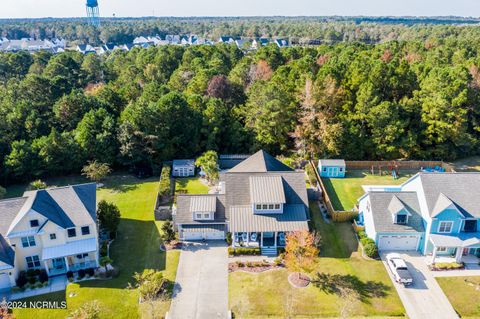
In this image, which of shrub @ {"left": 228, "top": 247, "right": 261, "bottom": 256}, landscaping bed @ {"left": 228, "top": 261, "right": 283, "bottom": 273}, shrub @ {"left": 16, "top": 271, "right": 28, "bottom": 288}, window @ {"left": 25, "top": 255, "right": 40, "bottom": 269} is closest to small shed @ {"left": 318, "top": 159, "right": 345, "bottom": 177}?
shrub @ {"left": 228, "top": 247, "right": 261, "bottom": 256}

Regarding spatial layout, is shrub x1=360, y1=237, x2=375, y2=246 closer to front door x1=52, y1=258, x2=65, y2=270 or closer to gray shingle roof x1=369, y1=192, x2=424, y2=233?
gray shingle roof x1=369, y1=192, x2=424, y2=233

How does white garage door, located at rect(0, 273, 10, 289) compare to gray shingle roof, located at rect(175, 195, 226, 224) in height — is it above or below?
below

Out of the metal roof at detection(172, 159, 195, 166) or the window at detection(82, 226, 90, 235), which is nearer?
the window at detection(82, 226, 90, 235)

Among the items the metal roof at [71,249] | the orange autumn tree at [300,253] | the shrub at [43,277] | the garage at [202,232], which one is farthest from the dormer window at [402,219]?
the shrub at [43,277]

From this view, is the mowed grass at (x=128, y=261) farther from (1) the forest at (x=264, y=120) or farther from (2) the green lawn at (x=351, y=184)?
(2) the green lawn at (x=351, y=184)

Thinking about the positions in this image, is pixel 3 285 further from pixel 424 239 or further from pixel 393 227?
pixel 424 239

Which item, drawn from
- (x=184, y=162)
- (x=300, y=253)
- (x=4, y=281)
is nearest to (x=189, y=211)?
(x=300, y=253)

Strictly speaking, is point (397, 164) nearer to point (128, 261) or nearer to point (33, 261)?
point (128, 261)

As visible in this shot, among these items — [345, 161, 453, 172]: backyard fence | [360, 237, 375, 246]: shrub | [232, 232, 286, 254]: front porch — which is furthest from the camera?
[345, 161, 453, 172]: backyard fence
